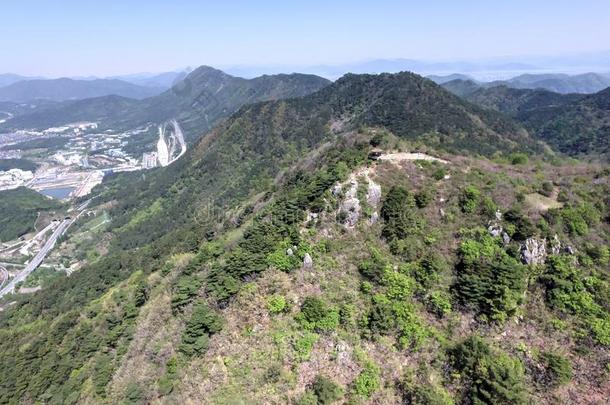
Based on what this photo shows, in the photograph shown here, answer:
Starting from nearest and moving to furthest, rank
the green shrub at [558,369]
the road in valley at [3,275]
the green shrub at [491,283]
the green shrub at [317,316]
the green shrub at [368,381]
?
the green shrub at [558,369]
the green shrub at [368,381]
the green shrub at [317,316]
the green shrub at [491,283]
the road in valley at [3,275]

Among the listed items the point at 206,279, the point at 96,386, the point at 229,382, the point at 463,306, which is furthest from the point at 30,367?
the point at 463,306

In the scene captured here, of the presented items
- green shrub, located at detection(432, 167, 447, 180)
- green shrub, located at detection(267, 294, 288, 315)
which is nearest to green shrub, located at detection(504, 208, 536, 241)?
green shrub, located at detection(432, 167, 447, 180)

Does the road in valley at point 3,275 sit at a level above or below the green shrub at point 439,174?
below

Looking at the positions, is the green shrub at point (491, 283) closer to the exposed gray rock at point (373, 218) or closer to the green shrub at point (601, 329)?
the green shrub at point (601, 329)

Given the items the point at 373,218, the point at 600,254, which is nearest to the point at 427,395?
the point at 373,218

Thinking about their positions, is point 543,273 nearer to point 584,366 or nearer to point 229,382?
point 584,366

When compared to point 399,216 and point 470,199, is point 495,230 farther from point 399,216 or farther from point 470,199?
point 399,216

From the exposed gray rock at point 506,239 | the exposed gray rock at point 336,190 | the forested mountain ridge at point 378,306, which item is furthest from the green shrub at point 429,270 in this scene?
the exposed gray rock at point 336,190

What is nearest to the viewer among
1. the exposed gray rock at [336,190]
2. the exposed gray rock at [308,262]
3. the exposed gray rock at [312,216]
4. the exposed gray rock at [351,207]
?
the exposed gray rock at [308,262]
